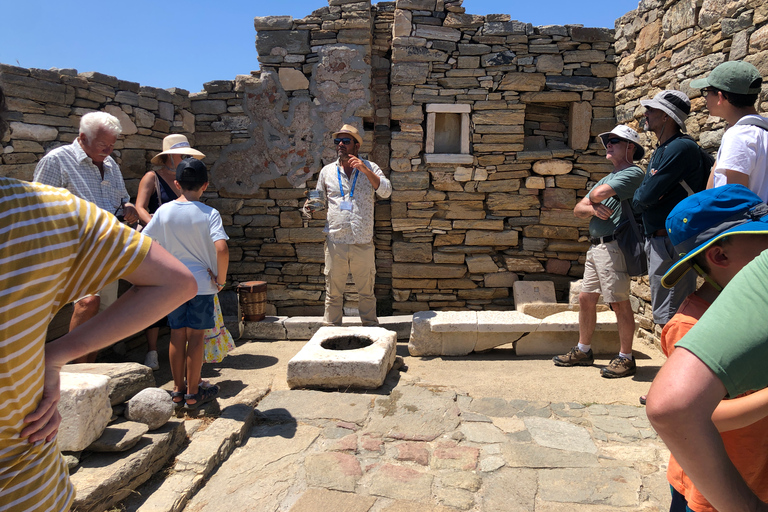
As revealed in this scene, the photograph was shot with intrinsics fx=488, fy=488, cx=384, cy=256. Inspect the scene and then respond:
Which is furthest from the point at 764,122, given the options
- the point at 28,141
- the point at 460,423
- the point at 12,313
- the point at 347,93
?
the point at 28,141

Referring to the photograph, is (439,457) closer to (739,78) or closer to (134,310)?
(134,310)

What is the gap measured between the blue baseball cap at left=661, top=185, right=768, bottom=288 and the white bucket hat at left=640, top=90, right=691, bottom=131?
2.40m

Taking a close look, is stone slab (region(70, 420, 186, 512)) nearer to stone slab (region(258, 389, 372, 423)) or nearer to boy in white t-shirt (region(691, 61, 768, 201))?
stone slab (region(258, 389, 372, 423))

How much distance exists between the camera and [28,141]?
4.20m

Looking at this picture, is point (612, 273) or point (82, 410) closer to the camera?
point (82, 410)

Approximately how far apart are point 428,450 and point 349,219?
250 centimetres

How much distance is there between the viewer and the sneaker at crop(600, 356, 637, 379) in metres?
3.98

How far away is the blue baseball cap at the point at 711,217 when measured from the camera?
1.22m

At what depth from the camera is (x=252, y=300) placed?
5320 mm

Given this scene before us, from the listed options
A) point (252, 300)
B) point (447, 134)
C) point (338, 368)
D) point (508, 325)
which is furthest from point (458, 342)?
point (447, 134)

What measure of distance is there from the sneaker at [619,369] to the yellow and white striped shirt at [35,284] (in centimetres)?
384

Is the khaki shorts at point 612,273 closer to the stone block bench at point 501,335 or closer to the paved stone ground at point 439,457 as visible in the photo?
the stone block bench at point 501,335

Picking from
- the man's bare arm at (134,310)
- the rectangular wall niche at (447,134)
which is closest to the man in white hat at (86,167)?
the man's bare arm at (134,310)

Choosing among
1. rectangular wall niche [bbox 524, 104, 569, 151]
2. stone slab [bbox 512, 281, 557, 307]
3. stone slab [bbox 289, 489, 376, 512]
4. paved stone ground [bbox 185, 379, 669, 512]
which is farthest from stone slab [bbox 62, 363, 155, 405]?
rectangular wall niche [bbox 524, 104, 569, 151]
